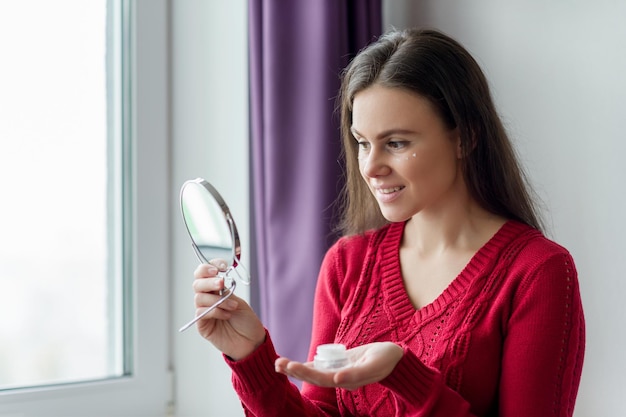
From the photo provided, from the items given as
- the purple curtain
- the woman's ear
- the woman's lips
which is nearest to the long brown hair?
the woman's ear

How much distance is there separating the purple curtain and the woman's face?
0.40 meters

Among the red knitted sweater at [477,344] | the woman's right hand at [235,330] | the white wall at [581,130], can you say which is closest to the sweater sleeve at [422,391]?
the red knitted sweater at [477,344]

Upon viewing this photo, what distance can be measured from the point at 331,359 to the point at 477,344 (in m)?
0.30

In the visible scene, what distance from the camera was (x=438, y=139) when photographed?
47.1 inches

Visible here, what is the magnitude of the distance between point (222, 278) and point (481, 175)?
48cm

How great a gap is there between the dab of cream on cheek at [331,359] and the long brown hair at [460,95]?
437 millimetres

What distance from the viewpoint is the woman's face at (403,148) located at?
1.18m

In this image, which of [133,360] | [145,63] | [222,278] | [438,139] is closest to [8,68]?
[145,63]

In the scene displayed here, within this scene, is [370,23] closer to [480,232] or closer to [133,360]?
[480,232]

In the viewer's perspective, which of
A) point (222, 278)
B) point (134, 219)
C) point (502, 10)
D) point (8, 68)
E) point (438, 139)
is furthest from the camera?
point (134, 219)

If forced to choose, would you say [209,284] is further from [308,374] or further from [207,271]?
[308,374]

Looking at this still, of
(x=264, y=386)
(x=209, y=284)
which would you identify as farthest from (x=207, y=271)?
(x=264, y=386)

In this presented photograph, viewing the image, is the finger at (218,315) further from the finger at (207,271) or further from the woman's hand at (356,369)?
the woman's hand at (356,369)

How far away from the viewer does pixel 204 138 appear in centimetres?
182
